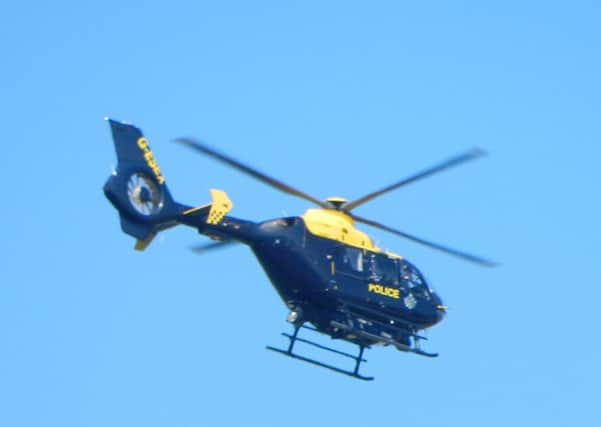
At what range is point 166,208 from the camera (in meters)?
44.3

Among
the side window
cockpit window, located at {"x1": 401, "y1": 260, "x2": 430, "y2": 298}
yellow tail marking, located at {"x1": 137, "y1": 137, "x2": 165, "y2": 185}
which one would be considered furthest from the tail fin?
cockpit window, located at {"x1": 401, "y1": 260, "x2": 430, "y2": 298}

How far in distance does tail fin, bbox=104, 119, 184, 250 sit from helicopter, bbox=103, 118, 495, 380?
18 millimetres

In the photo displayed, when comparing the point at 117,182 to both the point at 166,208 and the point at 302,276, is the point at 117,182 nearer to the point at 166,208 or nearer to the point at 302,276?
the point at 166,208

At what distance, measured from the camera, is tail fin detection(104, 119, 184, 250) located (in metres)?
43.9

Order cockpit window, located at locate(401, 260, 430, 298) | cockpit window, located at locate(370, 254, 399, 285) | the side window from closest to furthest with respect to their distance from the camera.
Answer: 1. the side window
2. cockpit window, located at locate(370, 254, 399, 285)
3. cockpit window, located at locate(401, 260, 430, 298)

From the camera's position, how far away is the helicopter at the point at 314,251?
44.3m

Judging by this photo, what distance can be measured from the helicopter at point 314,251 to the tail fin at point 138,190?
0.02m

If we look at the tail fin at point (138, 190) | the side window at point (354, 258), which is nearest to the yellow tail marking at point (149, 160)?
the tail fin at point (138, 190)

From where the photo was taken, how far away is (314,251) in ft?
149

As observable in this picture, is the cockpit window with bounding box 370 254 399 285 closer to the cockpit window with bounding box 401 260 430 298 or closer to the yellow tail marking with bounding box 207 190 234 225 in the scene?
the cockpit window with bounding box 401 260 430 298

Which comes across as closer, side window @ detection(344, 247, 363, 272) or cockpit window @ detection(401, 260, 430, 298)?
side window @ detection(344, 247, 363, 272)

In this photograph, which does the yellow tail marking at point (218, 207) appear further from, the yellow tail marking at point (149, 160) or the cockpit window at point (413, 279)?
the cockpit window at point (413, 279)

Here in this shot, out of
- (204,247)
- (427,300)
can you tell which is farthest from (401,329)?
(204,247)

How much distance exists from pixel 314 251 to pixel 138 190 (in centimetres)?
357
